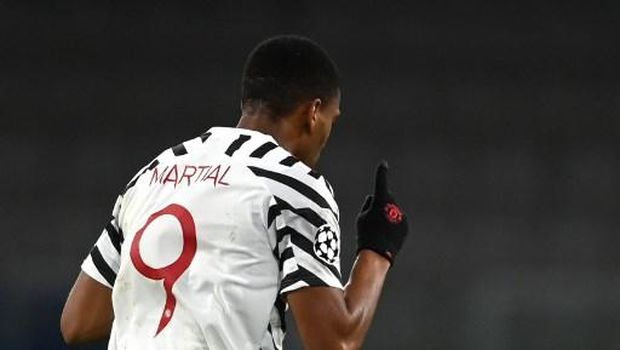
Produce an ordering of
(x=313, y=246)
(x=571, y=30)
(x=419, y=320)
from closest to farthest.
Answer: (x=313, y=246) < (x=419, y=320) < (x=571, y=30)

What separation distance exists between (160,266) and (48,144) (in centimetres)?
379

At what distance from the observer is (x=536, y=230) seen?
536 cm

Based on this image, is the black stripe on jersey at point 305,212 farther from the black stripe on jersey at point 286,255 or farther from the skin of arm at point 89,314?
the skin of arm at point 89,314

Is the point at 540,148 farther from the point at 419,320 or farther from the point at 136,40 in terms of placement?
the point at 136,40

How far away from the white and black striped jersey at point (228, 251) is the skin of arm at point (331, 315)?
2cm

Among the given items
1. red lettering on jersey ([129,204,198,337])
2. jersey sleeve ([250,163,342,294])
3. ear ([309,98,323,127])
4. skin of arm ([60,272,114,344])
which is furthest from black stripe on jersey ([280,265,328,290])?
skin of arm ([60,272,114,344])

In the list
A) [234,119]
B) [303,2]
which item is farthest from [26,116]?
[303,2]

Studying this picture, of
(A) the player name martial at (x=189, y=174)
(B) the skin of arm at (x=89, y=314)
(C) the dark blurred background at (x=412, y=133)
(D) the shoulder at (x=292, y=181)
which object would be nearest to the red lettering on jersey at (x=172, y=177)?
(A) the player name martial at (x=189, y=174)

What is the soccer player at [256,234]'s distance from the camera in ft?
5.34

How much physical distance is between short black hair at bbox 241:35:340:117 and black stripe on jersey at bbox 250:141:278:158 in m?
0.07

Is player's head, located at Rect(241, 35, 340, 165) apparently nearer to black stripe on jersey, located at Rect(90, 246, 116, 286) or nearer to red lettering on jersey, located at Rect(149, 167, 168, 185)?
red lettering on jersey, located at Rect(149, 167, 168, 185)

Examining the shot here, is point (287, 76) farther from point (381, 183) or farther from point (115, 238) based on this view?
point (115, 238)

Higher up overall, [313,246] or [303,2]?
[303,2]

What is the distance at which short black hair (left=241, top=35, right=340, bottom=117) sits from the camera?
1.78 metres
